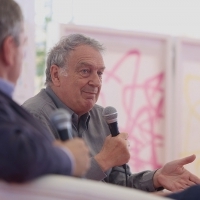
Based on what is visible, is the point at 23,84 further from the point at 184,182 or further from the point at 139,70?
the point at 184,182

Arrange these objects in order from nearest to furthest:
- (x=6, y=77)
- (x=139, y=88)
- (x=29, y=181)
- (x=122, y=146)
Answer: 1. (x=29, y=181)
2. (x=6, y=77)
3. (x=122, y=146)
4. (x=139, y=88)

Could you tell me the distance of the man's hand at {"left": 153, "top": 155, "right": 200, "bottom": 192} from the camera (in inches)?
77.5

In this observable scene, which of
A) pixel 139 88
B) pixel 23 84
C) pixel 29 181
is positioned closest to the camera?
pixel 29 181

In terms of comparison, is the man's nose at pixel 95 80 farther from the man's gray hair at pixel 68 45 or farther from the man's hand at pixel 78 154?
the man's hand at pixel 78 154

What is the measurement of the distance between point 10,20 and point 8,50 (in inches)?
2.8

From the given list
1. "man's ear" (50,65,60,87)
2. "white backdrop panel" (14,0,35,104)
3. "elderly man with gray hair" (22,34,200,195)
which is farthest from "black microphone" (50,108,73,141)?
"white backdrop panel" (14,0,35,104)

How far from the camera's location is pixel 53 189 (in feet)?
3.56

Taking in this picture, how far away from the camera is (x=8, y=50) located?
1.24 m

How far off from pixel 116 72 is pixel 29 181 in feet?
7.91

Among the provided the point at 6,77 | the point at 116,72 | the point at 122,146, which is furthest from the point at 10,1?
the point at 116,72

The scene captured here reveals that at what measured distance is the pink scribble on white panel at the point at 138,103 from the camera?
136 inches

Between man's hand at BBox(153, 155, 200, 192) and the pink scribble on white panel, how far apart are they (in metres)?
1.42

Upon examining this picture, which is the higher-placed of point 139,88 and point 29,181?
point 29,181

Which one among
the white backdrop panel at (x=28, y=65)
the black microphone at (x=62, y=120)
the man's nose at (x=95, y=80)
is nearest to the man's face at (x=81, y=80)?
the man's nose at (x=95, y=80)
